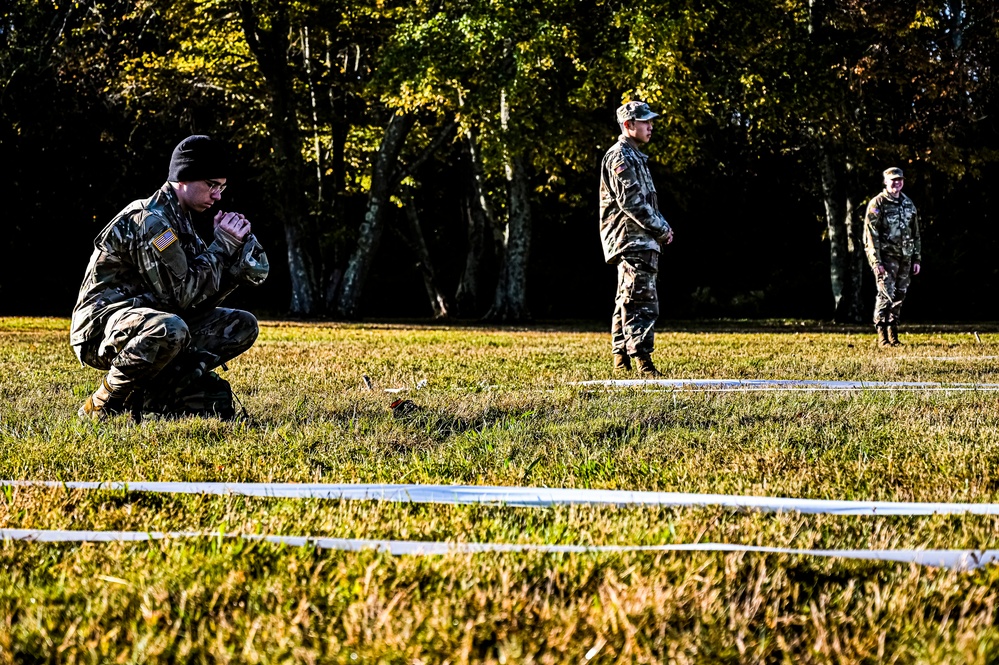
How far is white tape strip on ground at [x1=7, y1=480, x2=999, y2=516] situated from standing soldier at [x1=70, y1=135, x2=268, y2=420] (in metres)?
1.77

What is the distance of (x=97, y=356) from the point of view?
650 centimetres

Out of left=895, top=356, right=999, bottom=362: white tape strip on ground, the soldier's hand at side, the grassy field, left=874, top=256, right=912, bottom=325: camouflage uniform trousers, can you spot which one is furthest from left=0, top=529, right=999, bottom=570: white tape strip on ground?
left=874, top=256, right=912, bottom=325: camouflage uniform trousers

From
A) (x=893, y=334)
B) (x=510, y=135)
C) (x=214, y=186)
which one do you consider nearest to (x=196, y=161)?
(x=214, y=186)

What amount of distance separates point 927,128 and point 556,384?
76.8ft

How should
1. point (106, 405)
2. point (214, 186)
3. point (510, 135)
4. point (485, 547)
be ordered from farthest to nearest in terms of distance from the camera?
point (510, 135) < point (106, 405) < point (214, 186) < point (485, 547)

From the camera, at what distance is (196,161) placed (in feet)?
20.8

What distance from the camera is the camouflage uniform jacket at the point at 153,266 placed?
623cm

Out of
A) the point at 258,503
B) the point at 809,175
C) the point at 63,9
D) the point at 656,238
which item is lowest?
the point at 258,503

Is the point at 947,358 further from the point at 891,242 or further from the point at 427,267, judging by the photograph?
the point at 427,267

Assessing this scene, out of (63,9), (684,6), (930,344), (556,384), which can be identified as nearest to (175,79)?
(63,9)

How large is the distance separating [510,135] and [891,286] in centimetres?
1172

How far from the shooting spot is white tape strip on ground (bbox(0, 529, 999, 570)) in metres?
3.25

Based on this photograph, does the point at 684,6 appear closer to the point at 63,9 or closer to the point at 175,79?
the point at 175,79

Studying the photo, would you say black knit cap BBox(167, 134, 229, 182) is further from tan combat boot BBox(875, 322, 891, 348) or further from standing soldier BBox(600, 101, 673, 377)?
tan combat boot BBox(875, 322, 891, 348)
